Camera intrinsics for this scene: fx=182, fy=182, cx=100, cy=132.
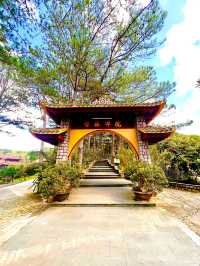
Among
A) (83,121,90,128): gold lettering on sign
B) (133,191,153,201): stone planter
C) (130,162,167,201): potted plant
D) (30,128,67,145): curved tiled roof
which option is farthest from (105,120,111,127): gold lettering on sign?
(133,191,153,201): stone planter

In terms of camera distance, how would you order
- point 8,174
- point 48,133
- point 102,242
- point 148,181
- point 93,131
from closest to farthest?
point 102,242 < point 148,181 < point 48,133 < point 93,131 < point 8,174

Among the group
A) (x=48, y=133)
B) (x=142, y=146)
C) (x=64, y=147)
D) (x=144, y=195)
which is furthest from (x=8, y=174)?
(x=144, y=195)

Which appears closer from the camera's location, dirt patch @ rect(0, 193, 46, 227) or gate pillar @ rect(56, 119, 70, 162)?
dirt patch @ rect(0, 193, 46, 227)

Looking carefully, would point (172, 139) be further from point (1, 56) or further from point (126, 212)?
point (1, 56)

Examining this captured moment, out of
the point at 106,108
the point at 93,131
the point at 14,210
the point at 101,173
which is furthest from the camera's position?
the point at 101,173

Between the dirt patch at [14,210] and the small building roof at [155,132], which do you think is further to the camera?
the small building roof at [155,132]

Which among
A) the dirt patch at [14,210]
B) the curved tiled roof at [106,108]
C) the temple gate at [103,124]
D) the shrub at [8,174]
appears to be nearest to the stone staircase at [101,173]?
the temple gate at [103,124]

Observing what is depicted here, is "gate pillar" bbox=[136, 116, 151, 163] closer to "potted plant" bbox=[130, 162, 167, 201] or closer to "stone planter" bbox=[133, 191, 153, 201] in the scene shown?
"potted plant" bbox=[130, 162, 167, 201]

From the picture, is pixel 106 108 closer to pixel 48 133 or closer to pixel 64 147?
pixel 64 147

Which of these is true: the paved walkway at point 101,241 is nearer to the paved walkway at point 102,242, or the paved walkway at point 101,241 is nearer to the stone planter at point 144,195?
the paved walkway at point 102,242

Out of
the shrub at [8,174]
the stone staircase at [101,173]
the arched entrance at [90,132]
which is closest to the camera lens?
the arched entrance at [90,132]

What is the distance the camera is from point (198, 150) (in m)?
9.40

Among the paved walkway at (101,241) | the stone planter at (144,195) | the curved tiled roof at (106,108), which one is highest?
the curved tiled roof at (106,108)

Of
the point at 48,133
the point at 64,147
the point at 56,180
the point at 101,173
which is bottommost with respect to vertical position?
the point at 101,173
